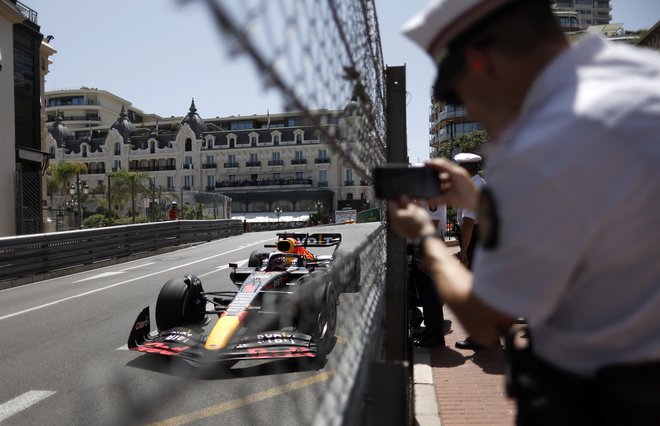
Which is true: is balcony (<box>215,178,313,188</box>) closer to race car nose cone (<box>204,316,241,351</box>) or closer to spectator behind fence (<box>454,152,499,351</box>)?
spectator behind fence (<box>454,152,499,351</box>)

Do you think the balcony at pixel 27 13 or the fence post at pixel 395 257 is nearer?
the fence post at pixel 395 257

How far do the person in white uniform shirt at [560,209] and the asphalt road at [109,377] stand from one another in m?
0.51

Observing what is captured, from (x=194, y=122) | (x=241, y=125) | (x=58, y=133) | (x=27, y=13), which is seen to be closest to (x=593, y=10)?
(x=241, y=125)

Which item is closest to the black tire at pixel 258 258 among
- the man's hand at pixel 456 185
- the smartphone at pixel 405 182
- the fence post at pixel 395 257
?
the fence post at pixel 395 257

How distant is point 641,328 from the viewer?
3.07 feet

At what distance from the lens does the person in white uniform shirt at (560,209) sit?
32.8 inches

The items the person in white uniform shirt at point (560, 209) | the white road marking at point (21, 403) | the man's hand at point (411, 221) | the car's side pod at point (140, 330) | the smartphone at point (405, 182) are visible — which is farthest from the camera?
the car's side pod at point (140, 330)

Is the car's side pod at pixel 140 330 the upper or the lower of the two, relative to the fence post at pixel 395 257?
lower

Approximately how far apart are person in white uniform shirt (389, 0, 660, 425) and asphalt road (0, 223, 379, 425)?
51 cm

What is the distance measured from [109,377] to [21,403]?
2499 mm

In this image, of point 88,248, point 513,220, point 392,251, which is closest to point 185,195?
point 88,248

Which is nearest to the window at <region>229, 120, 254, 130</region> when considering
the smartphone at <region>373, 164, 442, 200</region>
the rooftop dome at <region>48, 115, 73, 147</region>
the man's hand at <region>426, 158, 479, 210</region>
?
the rooftop dome at <region>48, 115, 73, 147</region>

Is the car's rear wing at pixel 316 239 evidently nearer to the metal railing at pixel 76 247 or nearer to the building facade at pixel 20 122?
the metal railing at pixel 76 247

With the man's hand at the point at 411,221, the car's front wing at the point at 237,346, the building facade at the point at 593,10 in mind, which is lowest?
the car's front wing at the point at 237,346
